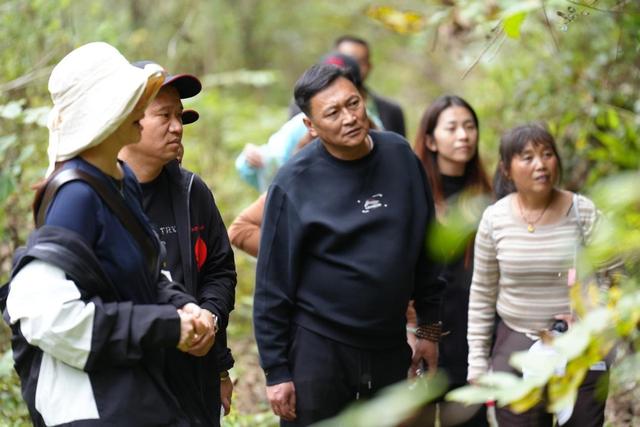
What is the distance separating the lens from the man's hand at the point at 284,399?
184 inches

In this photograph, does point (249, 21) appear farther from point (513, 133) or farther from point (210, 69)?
point (513, 133)

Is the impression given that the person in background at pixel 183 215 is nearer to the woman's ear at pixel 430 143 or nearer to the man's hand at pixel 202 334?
the man's hand at pixel 202 334

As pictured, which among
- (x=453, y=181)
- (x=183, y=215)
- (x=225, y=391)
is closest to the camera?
(x=183, y=215)

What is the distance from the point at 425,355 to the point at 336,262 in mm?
849

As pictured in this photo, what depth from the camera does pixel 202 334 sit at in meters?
3.47

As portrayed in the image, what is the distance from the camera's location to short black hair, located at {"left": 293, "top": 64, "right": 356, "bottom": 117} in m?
4.82

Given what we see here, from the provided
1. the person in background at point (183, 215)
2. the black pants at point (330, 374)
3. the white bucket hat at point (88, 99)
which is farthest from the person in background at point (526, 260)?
the white bucket hat at point (88, 99)

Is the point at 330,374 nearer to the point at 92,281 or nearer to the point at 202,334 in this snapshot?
the point at 202,334

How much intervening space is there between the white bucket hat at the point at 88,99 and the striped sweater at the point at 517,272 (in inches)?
93.5

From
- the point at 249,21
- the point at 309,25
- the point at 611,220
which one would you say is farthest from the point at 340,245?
the point at 309,25

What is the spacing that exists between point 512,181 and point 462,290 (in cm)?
70

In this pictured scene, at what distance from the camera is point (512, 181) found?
543 cm

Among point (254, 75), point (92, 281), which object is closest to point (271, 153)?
point (92, 281)

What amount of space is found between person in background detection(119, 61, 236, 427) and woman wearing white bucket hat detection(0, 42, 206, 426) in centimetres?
66
